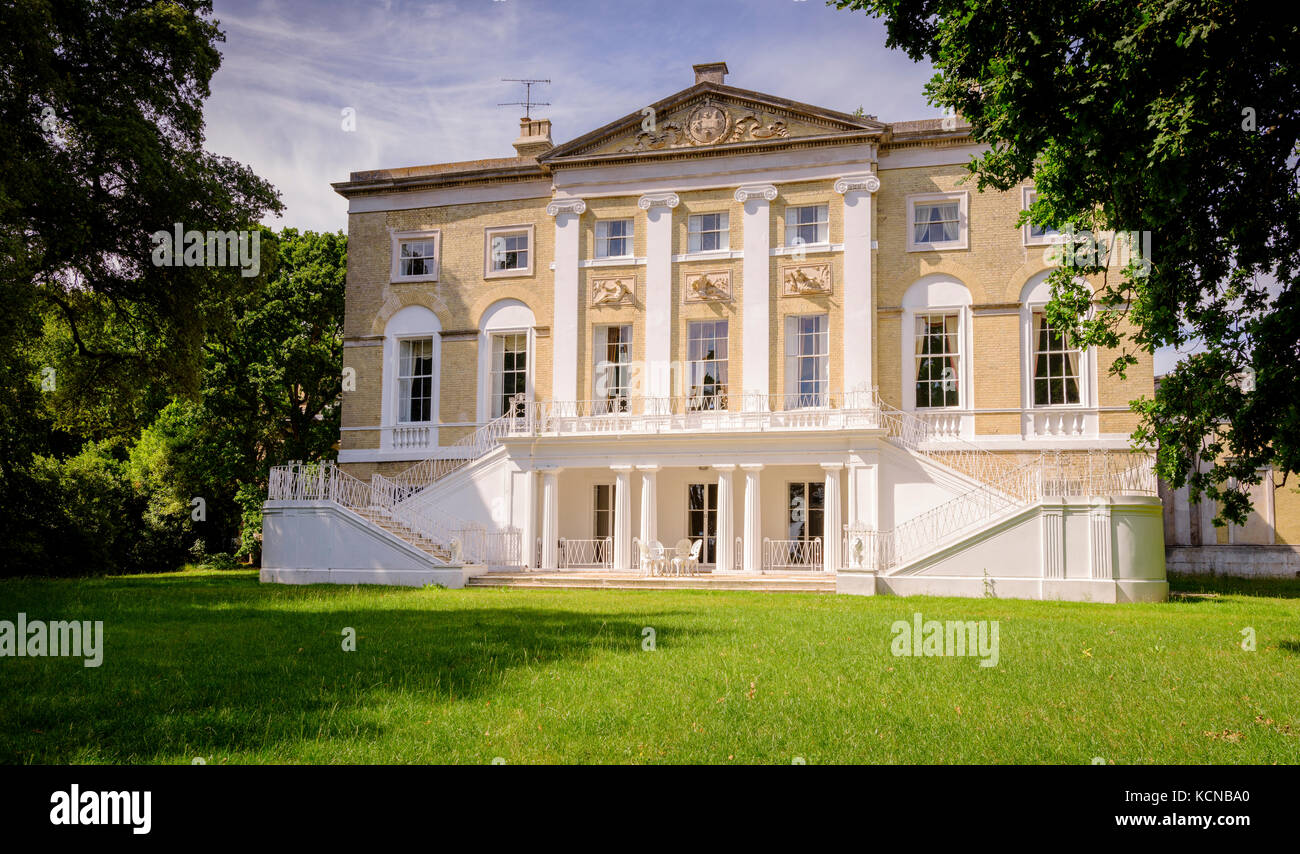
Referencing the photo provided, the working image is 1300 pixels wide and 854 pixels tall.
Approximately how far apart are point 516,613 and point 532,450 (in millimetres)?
10872

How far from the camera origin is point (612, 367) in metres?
27.9

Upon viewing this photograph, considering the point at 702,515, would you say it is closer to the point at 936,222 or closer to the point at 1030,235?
the point at 936,222

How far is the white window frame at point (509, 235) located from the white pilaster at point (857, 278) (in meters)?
9.21

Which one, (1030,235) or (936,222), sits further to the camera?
(936,222)

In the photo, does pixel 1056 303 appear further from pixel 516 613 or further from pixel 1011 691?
pixel 516 613

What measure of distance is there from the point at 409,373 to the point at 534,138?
8.65 m

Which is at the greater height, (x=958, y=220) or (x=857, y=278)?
(x=958, y=220)

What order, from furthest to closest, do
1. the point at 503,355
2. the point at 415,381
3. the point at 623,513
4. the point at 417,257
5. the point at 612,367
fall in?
the point at 417,257, the point at 415,381, the point at 503,355, the point at 612,367, the point at 623,513

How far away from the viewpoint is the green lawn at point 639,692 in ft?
20.4

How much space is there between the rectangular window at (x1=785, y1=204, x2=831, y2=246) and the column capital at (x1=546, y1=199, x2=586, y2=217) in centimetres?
607

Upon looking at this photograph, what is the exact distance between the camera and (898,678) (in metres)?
8.91

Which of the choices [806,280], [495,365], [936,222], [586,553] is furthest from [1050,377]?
[495,365]

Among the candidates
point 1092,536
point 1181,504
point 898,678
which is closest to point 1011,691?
point 898,678

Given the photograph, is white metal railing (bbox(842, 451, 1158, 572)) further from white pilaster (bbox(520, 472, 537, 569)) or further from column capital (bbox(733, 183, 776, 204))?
column capital (bbox(733, 183, 776, 204))
